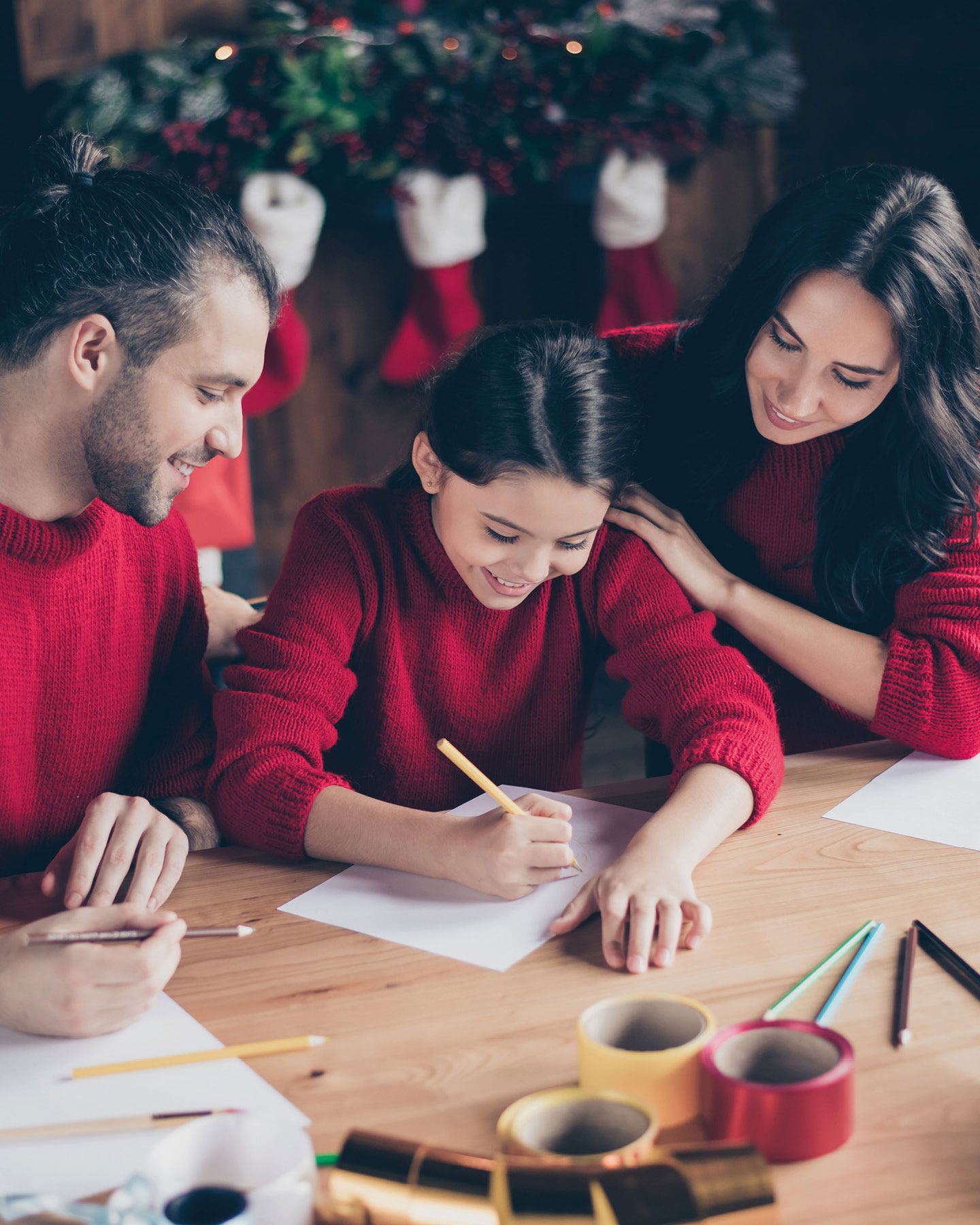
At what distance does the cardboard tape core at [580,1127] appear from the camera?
617 mm

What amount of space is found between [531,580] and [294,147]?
5.80 ft

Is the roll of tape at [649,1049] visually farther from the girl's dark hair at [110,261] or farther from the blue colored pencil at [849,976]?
the girl's dark hair at [110,261]

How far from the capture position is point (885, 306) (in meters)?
1.22

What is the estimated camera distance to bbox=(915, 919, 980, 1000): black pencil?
815 mm

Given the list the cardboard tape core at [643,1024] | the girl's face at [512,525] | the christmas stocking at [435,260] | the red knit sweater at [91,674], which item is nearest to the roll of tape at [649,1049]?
the cardboard tape core at [643,1024]

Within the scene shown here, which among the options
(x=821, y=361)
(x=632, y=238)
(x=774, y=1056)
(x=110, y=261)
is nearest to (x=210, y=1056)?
(x=774, y=1056)

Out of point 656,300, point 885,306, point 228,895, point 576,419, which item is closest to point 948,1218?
point 228,895

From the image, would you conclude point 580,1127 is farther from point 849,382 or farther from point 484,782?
point 849,382

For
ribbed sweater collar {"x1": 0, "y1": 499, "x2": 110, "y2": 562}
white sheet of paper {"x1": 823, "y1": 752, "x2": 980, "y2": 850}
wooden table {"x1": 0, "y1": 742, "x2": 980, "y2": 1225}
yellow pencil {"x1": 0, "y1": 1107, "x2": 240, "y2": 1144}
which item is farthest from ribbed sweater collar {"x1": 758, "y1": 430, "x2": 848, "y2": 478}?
yellow pencil {"x1": 0, "y1": 1107, "x2": 240, "y2": 1144}

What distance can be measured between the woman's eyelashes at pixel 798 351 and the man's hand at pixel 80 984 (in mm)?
876

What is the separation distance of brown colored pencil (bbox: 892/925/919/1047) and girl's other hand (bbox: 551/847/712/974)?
139mm

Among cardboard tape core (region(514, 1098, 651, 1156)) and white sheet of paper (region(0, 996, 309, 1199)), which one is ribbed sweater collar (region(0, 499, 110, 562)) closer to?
white sheet of paper (region(0, 996, 309, 1199))

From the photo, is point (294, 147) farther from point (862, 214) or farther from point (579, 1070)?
point (579, 1070)

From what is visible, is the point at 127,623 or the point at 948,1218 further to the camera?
the point at 127,623
